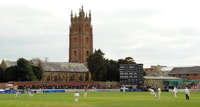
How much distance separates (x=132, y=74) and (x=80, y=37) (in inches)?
3503

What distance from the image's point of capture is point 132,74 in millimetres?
77625

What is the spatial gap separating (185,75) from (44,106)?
103970 mm

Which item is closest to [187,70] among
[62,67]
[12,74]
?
[62,67]

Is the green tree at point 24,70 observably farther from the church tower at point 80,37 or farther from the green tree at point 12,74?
the church tower at point 80,37

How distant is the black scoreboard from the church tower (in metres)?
83.7

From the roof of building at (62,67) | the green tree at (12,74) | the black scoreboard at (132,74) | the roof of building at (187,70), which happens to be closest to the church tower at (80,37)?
the roof of building at (62,67)

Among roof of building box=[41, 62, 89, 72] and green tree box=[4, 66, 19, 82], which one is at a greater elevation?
roof of building box=[41, 62, 89, 72]

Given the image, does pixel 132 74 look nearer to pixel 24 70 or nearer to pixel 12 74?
pixel 24 70

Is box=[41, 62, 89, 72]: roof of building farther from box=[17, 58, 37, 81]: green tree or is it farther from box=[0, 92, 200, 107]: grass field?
box=[0, 92, 200, 107]: grass field

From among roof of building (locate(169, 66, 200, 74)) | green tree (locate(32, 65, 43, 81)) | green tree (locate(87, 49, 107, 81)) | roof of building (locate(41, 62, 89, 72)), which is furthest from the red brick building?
green tree (locate(32, 65, 43, 81))

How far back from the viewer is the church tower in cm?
16312

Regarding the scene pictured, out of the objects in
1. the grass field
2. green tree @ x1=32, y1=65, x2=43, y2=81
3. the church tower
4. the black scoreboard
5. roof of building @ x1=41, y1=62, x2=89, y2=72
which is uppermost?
the church tower

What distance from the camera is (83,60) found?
159750 mm

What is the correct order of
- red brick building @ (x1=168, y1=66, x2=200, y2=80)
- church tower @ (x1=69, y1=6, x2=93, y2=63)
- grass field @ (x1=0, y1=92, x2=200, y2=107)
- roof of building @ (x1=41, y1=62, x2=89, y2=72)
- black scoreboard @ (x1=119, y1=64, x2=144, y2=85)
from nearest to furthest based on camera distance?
grass field @ (x1=0, y1=92, x2=200, y2=107)
black scoreboard @ (x1=119, y1=64, x2=144, y2=85)
red brick building @ (x1=168, y1=66, x2=200, y2=80)
roof of building @ (x1=41, y1=62, x2=89, y2=72)
church tower @ (x1=69, y1=6, x2=93, y2=63)
